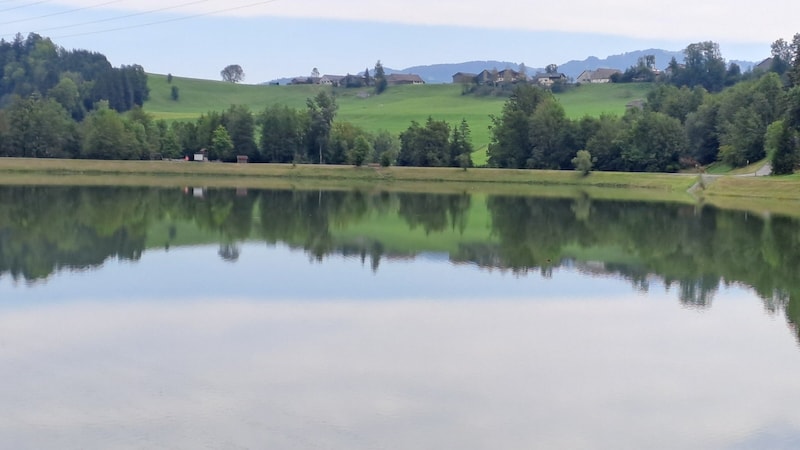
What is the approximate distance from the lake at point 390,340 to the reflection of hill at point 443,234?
31 cm

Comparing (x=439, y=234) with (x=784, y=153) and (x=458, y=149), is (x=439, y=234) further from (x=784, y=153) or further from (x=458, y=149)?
(x=458, y=149)

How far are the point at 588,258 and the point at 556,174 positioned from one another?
6317 centimetres

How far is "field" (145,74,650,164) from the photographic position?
158625mm

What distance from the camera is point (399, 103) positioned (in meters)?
184

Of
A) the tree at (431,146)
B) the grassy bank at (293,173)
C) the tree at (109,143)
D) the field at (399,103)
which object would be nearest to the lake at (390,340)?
the grassy bank at (293,173)

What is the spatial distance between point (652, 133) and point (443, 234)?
2409 inches

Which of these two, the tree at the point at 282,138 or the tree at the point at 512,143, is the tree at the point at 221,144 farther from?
the tree at the point at 512,143

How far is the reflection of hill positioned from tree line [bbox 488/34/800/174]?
30669 mm

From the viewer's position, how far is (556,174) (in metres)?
101

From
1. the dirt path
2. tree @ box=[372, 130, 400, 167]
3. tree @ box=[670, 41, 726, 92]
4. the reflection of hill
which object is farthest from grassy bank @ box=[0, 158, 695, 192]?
tree @ box=[670, 41, 726, 92]

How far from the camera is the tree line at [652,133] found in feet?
316

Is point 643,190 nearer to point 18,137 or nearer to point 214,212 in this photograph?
point 214,212

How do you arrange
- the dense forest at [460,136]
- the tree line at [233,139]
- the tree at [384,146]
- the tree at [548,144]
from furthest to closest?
the tree at [384,146]
the tree at [548,144]
the tree line at [233,139]
the dense forest at [460,136]

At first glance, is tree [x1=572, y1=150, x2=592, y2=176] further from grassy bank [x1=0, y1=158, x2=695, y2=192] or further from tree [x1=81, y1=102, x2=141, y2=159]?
tree [x1=81, y1=102, x2=141, y2=159]
